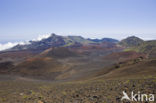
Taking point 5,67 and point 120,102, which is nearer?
point 120,102

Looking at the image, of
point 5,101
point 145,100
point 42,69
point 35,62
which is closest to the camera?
point 145,100

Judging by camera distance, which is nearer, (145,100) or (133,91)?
(145,100)

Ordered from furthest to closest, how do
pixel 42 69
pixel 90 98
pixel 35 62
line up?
1. pixel 35 62
2. pixel 42 69
3. pixel 90 98

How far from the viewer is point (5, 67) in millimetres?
66375

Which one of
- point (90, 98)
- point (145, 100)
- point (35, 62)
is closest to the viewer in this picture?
point (145, 100)

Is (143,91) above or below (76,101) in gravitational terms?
above

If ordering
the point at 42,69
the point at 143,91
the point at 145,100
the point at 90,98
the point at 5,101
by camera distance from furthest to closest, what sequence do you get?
1. the point at 42,69
2. the point at 5,101
3. the point at 90,98
4. the point at 143,91
5. the point at 145,100

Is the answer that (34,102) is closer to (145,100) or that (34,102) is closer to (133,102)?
(133,102)

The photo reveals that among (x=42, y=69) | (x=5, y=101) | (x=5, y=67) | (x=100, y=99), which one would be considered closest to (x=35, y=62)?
(x=42, y=69)

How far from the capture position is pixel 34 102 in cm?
1029

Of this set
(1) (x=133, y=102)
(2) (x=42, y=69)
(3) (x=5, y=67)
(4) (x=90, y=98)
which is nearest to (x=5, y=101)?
(4) (x=90, y=98)

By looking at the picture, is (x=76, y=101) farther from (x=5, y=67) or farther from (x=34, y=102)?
(x=5, y=67)

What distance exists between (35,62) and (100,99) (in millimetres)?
59512

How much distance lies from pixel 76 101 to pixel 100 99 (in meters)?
1.93
